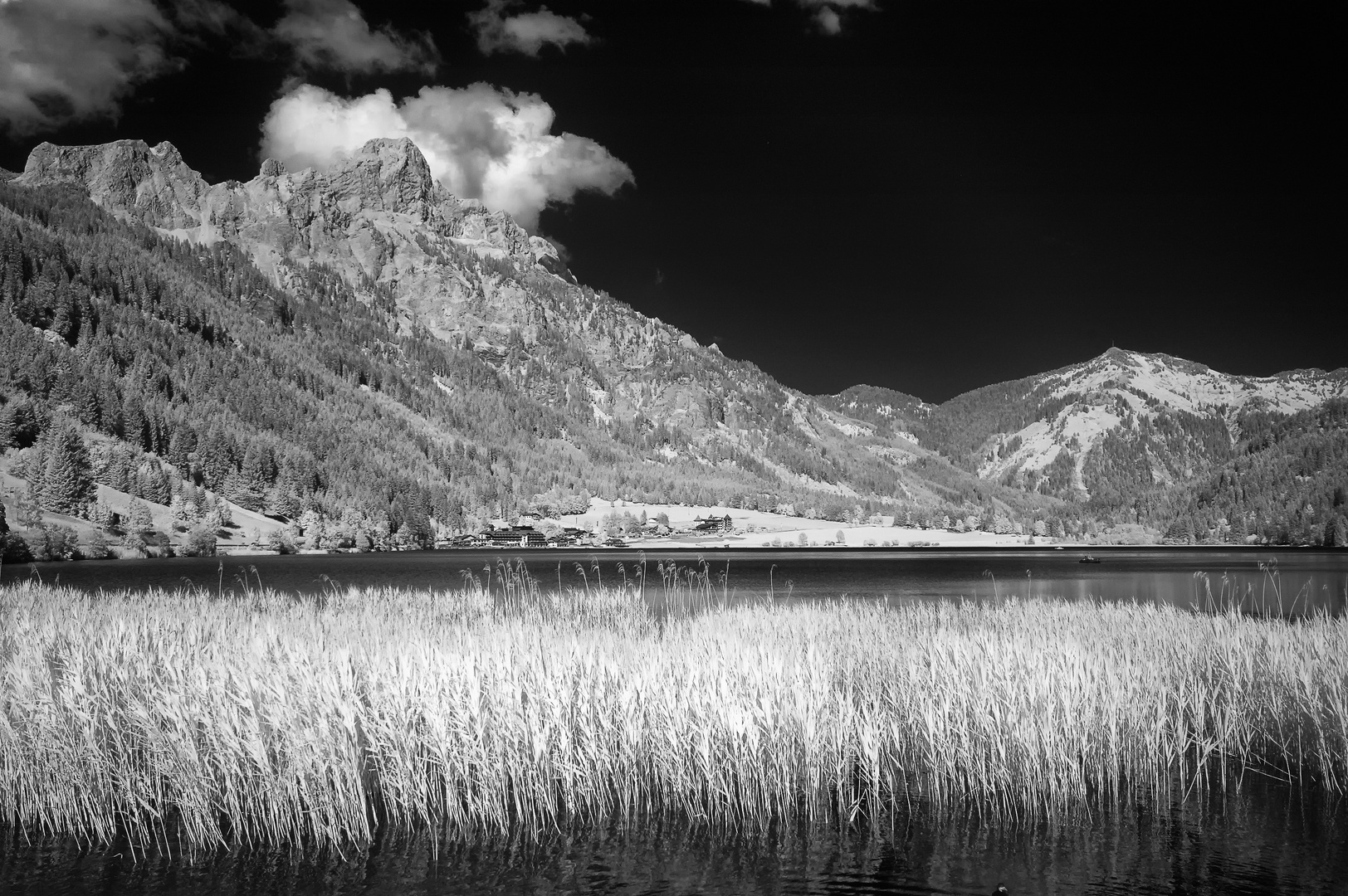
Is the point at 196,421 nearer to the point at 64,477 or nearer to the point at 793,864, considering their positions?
the point at 64,477

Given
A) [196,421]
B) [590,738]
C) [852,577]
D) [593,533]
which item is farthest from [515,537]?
[590,738]

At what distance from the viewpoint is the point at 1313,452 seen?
152m

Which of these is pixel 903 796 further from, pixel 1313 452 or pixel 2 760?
pixel 1313 452

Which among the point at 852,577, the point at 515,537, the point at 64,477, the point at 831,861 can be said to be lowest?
the point at 852,577

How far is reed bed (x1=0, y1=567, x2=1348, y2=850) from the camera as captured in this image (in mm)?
9633

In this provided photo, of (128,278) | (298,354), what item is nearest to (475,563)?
(128,278)

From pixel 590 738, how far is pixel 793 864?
8.97 feet

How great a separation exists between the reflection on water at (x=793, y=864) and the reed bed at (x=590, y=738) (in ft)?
1.27

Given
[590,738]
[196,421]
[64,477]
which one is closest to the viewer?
[590,738]

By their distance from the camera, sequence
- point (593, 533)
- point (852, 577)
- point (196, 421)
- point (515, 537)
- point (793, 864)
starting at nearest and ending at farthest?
point (793, 864) < point (852, 577) < point (196, 421) < point (515, 537) < point (593, 533)

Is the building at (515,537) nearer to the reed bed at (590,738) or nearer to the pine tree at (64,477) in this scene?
the pine tree at (64,477)

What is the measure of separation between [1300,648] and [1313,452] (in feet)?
570

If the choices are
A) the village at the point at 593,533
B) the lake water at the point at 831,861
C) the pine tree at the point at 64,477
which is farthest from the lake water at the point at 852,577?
the village at the point at 593,533

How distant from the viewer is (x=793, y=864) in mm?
8859
